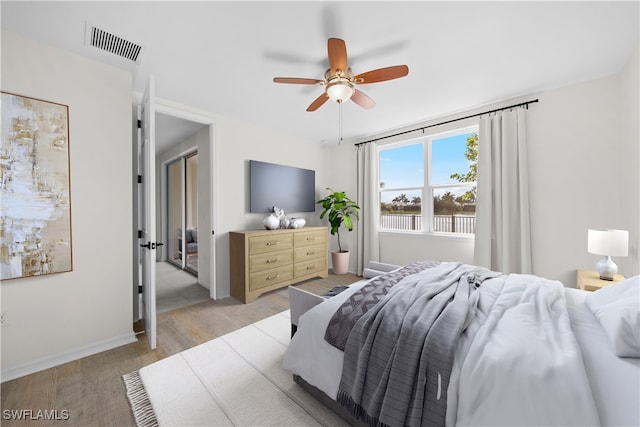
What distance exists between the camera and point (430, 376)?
1.03 metres

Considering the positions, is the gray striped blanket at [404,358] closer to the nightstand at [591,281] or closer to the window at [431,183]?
the nightstand at [591,281]

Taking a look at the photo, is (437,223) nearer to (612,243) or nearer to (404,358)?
(612,243)

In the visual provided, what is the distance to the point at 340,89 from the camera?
6.43 ft

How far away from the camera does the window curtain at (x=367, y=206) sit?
4.21m

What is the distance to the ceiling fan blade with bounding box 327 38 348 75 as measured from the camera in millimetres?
1622

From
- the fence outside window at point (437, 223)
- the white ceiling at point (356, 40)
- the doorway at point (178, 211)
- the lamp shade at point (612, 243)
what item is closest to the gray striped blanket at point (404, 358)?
the lamp shade at point (612, 243)

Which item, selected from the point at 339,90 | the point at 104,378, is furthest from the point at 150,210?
the point at 339,90

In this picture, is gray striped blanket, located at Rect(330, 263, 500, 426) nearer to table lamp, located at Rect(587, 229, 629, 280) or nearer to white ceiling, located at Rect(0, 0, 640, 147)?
table lamp, located at Rect(587, 229, 629, 280)

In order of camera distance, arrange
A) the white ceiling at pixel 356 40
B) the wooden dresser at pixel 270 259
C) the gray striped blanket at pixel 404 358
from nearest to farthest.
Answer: the gray striped blanket at pixel 404 358 → the white ceiling at pixel 356 40 → the wooden dresser at pixel 270 259

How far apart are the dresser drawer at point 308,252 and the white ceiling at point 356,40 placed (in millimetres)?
2151

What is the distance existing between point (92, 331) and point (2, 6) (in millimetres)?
2342

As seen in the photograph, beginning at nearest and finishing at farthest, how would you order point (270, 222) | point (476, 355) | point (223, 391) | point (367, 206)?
point (476, 355), point (223, 391), point (270, 222), point (367, 206)

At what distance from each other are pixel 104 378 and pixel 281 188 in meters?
2.93

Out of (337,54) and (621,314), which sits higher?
(337,54)
